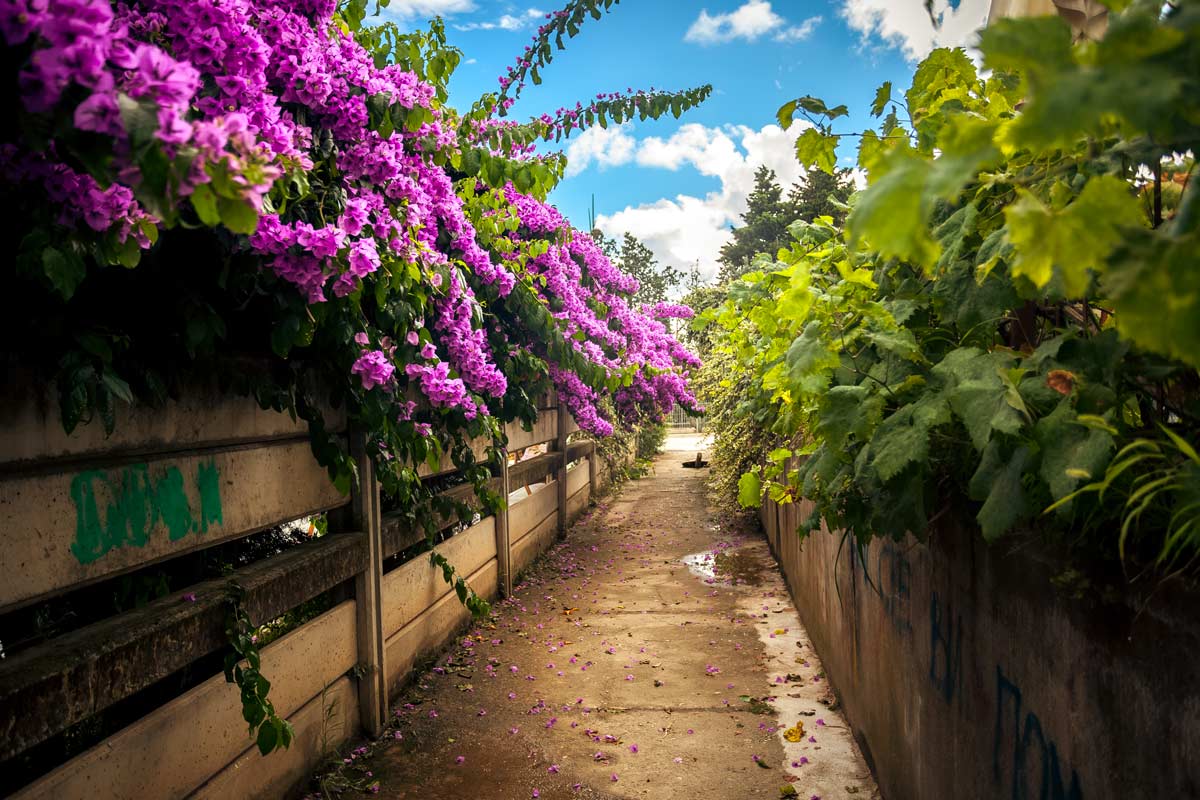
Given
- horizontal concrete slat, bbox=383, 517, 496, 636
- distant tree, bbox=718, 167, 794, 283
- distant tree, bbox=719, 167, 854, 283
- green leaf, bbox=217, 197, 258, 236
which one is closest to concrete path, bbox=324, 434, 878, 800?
horizontal concrete slat, bbox=383, 517, 496, 636

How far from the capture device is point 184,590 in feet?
8.21

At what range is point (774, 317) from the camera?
245cm

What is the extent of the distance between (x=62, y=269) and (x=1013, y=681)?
2.16 metres

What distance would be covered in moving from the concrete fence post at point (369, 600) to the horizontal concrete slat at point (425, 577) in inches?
9.1

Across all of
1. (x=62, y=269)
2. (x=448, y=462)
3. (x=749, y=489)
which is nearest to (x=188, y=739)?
(x=62, y=269)

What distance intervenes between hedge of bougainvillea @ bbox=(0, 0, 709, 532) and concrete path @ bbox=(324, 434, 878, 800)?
1139 mm

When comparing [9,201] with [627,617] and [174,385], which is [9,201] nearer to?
[174,385]

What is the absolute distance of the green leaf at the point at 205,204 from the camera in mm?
887

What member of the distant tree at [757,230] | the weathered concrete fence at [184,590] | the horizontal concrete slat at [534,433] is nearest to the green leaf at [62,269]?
the weathered concrete fence at [184,590]

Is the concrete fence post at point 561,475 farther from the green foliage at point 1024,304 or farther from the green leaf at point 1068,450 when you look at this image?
the green leaf at point 1068,450

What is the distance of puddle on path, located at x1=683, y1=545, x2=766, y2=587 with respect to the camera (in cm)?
704

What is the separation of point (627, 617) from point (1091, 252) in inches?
217

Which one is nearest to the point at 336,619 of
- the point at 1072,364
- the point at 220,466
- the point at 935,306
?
the point at 220,466

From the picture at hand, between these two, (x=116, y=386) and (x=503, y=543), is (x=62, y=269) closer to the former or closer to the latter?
(x=116, y=386)
